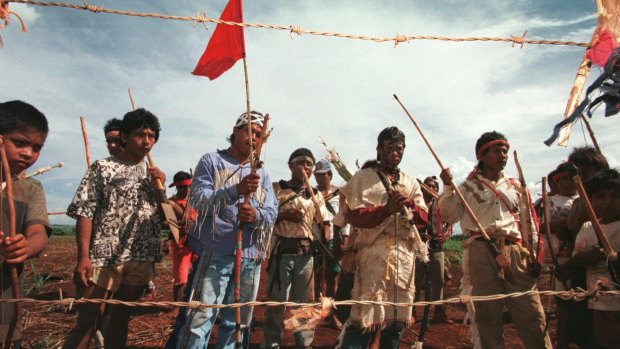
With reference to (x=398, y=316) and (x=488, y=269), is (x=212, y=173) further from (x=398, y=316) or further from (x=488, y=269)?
(x=488, y=269)

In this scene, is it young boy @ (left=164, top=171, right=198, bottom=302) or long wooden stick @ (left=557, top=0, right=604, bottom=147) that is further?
young boy @ (left=164, top=171, right=198, bottom=302)

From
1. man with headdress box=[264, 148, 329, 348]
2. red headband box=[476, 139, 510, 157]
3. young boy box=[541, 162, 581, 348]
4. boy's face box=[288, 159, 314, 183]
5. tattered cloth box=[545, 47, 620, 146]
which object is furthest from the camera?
boy's face box=[288, 159, 314, 183]

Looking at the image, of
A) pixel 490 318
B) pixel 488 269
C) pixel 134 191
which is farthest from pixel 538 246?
pixel 134 191

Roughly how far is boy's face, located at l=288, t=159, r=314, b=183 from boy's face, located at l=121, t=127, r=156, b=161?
1.96 meters

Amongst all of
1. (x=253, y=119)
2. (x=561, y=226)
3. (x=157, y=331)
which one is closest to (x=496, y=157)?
(x=561, y=226)

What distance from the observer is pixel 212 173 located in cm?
306

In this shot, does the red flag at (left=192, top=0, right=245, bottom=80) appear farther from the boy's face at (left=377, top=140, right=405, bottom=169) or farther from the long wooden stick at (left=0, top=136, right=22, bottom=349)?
the long wooden stick at (left=0, top=136, right=22, bottom=349)

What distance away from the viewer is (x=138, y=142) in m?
3.10

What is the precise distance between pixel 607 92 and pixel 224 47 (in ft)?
8.47

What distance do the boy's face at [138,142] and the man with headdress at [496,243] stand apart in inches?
95.5

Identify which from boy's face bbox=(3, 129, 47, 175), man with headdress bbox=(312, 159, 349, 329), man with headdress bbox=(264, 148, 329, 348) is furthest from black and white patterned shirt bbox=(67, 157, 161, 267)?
man with headdress bbox=(312, 159, 349, 329)

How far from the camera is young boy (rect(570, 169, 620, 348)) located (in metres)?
2.91

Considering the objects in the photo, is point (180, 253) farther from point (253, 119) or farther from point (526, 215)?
point (526, 215)

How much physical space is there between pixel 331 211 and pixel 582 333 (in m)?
3.16
